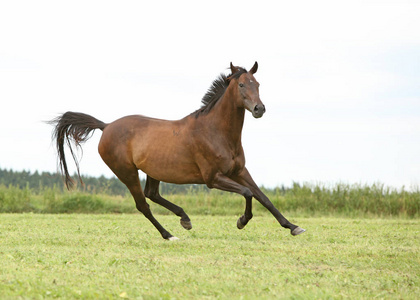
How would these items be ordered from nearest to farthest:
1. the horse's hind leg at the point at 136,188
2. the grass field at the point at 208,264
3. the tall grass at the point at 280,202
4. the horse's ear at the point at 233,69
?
the grass field at the point at 208,264 < the horse's ear at the point at 233,69 < the horse's hind leg at the point at 136,188 < the tall grass at the point at 280,202

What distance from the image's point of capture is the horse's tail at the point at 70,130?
10.3m

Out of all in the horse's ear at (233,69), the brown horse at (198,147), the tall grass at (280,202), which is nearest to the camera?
the brown horse at (198,147)

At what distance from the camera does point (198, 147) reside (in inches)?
332

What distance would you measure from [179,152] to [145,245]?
149 centimetres

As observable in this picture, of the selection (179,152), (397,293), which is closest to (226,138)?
(179,152)

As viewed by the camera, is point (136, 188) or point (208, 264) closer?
point (208, 264)

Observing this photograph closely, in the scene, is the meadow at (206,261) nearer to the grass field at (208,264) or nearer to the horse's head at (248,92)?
the grass field at (208,264)

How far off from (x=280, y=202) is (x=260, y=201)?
8782 millimetres

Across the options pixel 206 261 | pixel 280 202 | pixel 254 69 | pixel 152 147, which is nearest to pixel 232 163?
pixel 152 147

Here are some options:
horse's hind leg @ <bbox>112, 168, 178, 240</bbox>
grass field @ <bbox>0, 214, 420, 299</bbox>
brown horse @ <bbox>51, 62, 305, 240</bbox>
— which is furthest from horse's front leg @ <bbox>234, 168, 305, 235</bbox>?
horse's hind leg @ <bbox>112, 168, 178, 240</bbox>

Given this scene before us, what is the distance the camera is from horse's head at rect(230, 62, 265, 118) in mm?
7789

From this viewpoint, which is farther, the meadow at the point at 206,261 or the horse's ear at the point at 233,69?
the horse's ear at the point at 233,69

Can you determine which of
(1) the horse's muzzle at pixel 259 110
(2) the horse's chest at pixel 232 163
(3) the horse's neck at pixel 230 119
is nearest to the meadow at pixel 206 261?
(2) the horse's chest at pixel 232 163

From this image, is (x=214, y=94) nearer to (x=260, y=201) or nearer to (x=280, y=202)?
(x=260, y=201)
